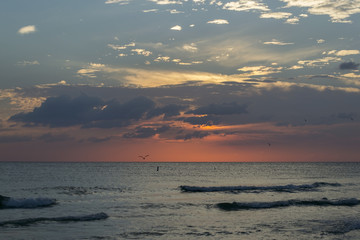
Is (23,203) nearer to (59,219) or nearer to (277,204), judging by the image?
(59,219)

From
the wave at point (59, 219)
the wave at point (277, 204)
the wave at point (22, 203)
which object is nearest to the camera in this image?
the wave at point (59, 219)

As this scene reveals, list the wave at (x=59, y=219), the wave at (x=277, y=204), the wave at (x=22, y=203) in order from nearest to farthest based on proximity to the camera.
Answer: the wave at (x=59, y=219), the wave at (x=22, y=203), the wave at (x=277, y=204)

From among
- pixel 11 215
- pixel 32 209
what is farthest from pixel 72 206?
pixel 11 215

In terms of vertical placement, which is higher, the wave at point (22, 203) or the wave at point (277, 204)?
the wave at point (22, 203)

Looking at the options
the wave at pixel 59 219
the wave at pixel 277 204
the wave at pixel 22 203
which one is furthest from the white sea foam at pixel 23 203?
the wave at pixel 277 204

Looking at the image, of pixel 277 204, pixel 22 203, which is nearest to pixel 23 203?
pixel 22 203

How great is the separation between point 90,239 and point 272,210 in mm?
23839

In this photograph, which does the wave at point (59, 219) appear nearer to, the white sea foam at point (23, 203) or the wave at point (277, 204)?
the white sea foam at point (23, 203)

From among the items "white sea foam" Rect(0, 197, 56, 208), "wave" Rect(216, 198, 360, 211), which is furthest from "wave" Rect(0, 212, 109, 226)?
"wave" Rect(216, 198, 360, 211)

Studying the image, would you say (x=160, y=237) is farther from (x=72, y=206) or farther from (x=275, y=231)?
(x=72, y=206)

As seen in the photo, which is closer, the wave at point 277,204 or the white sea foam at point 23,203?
the white sea foam at point 23,203

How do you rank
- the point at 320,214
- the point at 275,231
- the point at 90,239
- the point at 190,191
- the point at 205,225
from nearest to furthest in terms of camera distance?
1. the point at 90,239
2. the point at 275,231
3. the point at 205,225
4. the point at 320,214
5. the point at 190,191

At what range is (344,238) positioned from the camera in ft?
96.1

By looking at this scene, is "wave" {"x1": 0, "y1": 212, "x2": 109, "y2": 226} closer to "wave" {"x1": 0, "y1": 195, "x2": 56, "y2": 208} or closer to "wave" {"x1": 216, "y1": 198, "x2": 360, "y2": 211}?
"wave" {"x1": 0, "y1": 195, "x2": 56, "y2": 208}
